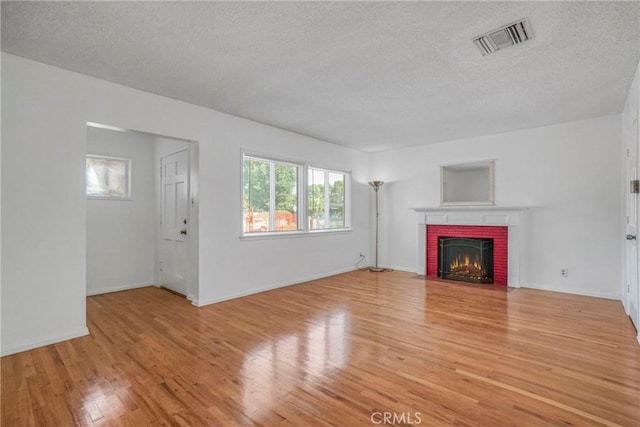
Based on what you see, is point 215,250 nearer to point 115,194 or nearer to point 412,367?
point 115,194

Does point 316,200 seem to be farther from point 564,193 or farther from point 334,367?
point 564,193

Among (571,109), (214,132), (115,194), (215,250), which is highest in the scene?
(571,109)

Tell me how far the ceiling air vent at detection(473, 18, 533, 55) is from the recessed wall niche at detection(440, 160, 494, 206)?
3288 millimetres

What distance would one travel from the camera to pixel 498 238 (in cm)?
526

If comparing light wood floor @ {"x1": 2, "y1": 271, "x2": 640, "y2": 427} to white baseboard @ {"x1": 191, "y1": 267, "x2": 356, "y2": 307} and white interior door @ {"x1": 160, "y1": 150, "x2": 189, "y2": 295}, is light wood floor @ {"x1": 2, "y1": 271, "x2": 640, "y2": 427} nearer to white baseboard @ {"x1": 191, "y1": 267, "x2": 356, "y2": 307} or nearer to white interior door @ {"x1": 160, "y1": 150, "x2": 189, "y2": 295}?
white baseboard @ {"x1": 191, "y1": 267, "x2": 356, "y2": 307}

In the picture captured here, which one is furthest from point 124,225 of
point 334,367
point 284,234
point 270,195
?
point 334,367

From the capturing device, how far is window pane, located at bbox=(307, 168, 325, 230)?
5.85 metres

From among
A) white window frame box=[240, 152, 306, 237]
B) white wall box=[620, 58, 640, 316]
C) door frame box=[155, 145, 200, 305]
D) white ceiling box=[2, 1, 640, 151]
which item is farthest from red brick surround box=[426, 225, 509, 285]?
door frame box=[155, 145, 200, 305]

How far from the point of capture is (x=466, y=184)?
5.95 metres

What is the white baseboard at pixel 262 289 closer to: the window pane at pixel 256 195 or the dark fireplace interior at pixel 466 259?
the window pane at pixel 256 195

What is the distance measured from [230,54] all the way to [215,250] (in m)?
2.48

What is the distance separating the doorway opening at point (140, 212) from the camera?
459 cm

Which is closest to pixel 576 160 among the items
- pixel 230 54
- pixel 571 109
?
pixel 571 109

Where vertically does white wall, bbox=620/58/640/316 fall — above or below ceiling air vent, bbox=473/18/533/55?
below
